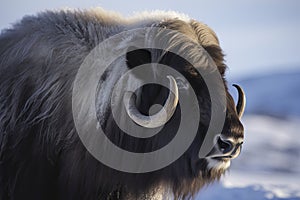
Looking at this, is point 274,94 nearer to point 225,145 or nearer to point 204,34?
point 204,34

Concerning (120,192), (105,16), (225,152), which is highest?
(105,16)

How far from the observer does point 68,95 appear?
15.2 feet

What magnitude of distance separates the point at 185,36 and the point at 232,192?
3.14 metres

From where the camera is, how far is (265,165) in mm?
11758

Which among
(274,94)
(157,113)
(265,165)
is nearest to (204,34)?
(157,113)

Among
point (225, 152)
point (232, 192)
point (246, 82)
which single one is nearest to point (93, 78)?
point (225, 152)

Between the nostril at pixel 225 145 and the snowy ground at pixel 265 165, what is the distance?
93.0 inches

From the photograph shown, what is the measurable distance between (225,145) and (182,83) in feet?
1.35

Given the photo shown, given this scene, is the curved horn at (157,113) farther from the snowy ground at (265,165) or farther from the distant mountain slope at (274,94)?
the distant mountain slope at (274,94)

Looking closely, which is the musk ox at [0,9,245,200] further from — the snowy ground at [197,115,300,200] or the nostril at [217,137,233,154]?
the snowy ground at [197,115,300,200]

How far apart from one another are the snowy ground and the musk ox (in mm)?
2097

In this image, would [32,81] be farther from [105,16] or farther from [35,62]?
[105,16]

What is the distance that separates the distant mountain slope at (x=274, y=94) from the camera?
1666cm

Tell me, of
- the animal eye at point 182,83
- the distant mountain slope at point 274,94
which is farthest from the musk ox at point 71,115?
the distant mountain slope at point 274,94
